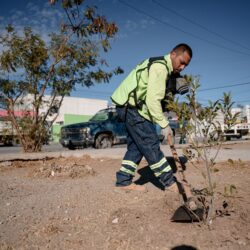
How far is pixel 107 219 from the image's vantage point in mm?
2600

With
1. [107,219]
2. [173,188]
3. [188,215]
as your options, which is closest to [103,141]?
[173,188]

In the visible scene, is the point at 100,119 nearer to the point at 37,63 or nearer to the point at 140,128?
the point at 37,63

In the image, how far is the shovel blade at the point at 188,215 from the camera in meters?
2.37

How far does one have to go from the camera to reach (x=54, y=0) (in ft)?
23.0

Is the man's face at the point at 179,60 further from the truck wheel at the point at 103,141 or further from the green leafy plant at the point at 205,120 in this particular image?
the truck wheel at the point at 103,141

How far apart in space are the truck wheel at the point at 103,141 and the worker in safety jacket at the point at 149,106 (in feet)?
26.2

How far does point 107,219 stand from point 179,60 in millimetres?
1904

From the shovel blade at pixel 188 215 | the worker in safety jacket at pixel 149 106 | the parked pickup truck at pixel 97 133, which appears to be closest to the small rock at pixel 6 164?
the worker in safety jacket at pixel 149 106

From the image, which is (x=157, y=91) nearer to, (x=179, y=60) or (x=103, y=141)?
(x=179, y=60)

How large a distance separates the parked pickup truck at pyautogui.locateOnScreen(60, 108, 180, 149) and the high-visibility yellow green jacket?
8.13 meters

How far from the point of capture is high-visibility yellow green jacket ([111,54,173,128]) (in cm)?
321

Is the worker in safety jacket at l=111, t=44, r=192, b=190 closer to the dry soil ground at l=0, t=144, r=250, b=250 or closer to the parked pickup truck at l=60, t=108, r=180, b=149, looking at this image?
the dry soil ground at l=0, t=144, r=250, b=250

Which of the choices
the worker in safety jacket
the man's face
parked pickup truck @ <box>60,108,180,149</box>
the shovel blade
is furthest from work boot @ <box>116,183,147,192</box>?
parked pickup truck @ <box>60,108,180,149</box>

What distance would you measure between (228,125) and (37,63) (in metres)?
6.17
